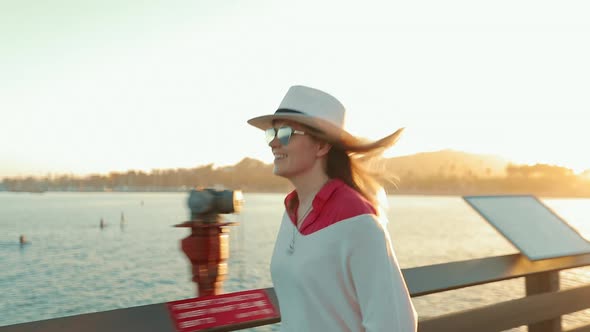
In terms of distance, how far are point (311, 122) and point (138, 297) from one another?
43.3 meters

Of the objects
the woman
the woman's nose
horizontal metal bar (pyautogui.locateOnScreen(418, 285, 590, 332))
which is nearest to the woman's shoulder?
the woman

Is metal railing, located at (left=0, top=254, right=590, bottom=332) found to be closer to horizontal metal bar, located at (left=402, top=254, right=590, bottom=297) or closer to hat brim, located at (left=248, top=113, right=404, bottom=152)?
horizontal metal bar, located at (left=402, top=254, right=590, bottom=297)

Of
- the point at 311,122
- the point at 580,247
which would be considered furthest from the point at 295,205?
the point at 580,247

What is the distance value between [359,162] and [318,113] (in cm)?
23

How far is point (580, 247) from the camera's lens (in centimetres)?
342

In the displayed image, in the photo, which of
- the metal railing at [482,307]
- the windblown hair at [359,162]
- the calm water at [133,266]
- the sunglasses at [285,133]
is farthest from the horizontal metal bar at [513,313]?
the calm water at [133,266]

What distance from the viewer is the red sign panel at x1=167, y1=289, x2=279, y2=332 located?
1.89m

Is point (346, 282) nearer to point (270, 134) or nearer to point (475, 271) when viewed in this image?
point (270, 134)

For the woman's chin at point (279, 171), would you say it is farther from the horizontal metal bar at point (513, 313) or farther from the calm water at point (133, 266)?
the calm water at point (133, 266)

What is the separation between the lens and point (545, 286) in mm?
3322

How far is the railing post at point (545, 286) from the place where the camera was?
331 cm

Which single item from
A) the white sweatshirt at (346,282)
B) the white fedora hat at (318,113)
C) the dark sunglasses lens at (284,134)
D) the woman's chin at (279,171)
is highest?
the white fedora hat at (318,113)

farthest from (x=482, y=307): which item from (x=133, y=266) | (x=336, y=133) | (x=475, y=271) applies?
(x=133, y=266)

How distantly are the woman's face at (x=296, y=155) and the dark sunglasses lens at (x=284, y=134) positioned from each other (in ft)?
0.04
